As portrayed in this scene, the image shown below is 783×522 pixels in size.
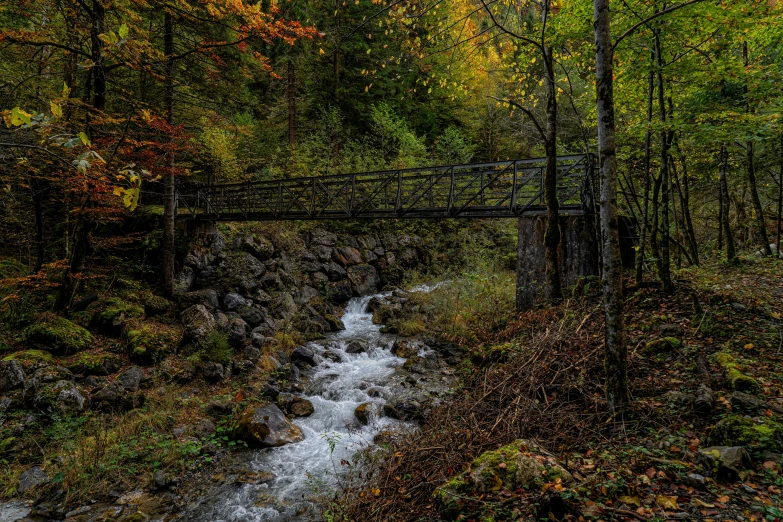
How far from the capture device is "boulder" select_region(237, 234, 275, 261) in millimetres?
13244

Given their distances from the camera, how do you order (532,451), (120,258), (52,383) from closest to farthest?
(532,451) → (52,383) → (120,258)

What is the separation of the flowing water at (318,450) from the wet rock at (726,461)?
3.75 m

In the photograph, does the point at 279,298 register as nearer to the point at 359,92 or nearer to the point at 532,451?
the point at 532,451

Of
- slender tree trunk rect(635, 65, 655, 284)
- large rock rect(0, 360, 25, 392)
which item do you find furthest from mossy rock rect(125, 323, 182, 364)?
slender tree trunk rect(635, 65, 655, 284)

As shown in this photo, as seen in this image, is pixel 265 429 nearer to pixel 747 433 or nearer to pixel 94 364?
pixel 94 364

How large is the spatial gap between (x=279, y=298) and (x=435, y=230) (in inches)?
401

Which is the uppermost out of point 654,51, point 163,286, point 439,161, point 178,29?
point 178,29

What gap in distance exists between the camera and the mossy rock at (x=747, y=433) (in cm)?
297

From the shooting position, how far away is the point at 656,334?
17.0 feet

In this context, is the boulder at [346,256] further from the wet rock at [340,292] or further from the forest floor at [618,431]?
the forest floor at [618,431]

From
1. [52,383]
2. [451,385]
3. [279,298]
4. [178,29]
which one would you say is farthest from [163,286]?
[451,385]

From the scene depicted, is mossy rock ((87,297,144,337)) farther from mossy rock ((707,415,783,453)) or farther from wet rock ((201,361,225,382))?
mossy rock ((707,415,783,453))

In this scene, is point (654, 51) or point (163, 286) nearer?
point (654, 51)

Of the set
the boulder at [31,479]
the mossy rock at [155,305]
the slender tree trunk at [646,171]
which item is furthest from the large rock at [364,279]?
the boulder at [31,479]
